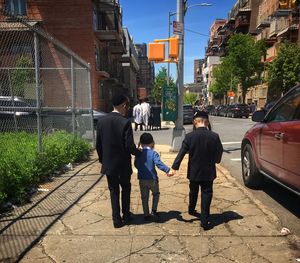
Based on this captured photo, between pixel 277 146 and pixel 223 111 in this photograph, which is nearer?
pixel 277 146

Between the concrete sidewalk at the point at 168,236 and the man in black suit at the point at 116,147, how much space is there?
0.44 meters

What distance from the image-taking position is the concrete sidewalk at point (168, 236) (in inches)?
154

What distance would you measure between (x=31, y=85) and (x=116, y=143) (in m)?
5.42

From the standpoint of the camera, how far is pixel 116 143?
183 inches

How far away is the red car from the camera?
485cm

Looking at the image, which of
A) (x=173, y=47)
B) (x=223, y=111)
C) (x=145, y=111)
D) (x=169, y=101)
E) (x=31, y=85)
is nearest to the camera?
(x=31, y=85)

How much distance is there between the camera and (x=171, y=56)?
10312 millimetres

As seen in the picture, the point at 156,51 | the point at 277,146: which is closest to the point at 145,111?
the point at 156,51

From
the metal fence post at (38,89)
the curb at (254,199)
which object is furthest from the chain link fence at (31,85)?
the curb at (254,199)

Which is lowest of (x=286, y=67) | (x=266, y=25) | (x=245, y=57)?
(x=286, y=67)

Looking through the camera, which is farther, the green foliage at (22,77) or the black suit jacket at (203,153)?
the green foliage at (22,77)

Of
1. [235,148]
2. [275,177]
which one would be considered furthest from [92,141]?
[275,177]

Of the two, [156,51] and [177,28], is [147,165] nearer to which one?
[156,51]

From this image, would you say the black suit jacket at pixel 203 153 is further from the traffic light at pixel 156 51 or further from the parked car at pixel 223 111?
the parked car at pixel 223 111
